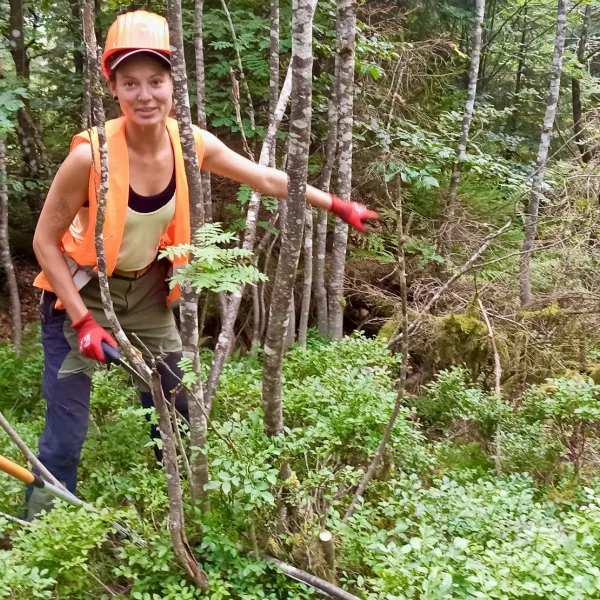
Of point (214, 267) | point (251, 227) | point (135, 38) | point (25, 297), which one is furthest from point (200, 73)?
point (25, 297)

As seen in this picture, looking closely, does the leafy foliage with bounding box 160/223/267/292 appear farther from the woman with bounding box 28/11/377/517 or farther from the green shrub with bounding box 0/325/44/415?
the green shrub with bounding box 0/325/44/415

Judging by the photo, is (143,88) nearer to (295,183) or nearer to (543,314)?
(295,183)

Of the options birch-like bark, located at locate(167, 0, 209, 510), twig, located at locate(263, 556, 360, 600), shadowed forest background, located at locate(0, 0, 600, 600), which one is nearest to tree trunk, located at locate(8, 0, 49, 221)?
shadowed forest background, located at locate(0, 0, 600, 600)

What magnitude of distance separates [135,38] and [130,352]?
54.2 inches

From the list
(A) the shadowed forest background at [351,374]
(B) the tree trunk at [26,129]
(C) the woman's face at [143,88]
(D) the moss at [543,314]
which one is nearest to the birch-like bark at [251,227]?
(A) the shadowed forest background at [351,374]

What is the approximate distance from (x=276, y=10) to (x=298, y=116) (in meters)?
2.86

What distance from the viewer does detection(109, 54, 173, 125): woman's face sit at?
224 cm

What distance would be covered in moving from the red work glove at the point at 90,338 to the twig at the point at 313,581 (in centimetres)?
130

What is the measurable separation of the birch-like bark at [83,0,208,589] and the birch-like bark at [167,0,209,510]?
0.22 m

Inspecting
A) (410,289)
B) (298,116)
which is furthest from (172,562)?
(410,289)

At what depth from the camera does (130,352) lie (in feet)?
6.23

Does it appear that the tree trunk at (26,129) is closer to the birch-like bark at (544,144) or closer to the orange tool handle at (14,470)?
the orange tool handle at (14,470)

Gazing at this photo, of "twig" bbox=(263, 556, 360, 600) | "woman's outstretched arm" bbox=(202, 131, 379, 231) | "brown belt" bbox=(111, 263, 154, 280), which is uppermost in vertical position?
"woman's outstretched arm" bbox=(202, 131, 379, 231)

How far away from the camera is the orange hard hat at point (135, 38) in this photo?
2.20 meters
